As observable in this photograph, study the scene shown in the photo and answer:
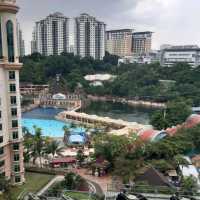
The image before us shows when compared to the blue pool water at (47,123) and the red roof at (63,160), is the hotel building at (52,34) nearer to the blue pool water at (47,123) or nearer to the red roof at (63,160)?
the blue pool water at (47,123)

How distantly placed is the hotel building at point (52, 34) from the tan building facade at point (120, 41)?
31506 millimetres

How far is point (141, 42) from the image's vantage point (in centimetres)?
14412

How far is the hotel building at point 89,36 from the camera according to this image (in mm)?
112312

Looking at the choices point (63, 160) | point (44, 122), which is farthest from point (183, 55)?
point (63, 160)

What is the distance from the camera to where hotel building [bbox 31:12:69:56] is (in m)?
109

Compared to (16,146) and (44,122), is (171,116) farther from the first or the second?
(16,146)

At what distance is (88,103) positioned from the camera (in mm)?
72375

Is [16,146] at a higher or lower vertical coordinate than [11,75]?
lower

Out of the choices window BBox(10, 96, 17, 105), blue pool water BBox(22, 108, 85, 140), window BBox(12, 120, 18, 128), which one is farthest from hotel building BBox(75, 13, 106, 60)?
window BBox(12, 120, 18, 128)

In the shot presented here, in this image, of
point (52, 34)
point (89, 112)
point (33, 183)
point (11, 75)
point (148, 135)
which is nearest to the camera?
point (11, 75)

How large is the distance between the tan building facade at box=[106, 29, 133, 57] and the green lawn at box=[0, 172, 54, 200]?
120 meters

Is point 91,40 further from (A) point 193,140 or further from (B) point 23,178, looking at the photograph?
(B) point 23,178

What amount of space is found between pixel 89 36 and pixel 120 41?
97.7ft

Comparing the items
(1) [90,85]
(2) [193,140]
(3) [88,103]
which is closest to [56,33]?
(1) [90,85]
